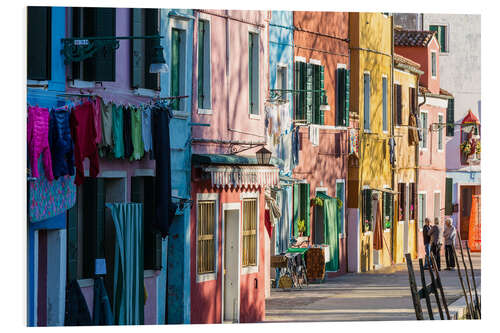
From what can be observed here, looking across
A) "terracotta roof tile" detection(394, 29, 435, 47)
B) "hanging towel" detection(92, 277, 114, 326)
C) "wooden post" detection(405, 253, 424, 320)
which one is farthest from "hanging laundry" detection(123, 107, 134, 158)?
"terracotta roof tile" detection(394, 29, 435, 47)

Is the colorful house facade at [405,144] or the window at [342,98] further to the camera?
the colorful house facade at [405,144]

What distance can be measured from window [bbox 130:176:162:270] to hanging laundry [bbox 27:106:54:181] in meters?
1.88

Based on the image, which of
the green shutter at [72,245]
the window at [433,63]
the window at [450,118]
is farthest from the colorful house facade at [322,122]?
the green shutter at [72,245]

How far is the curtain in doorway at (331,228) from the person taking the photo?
23984 millimetres

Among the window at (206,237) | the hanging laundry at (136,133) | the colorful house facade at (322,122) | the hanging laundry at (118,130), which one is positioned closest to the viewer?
the hanging laundry at (118,130)

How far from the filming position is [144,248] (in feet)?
55.7

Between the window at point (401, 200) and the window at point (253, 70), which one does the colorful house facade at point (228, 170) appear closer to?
the window at point (253, 70)

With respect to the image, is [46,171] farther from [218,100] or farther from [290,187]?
[290,187]

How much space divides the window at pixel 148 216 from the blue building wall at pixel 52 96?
151 centimetres

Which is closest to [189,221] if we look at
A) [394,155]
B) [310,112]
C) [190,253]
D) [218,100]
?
[190,253]

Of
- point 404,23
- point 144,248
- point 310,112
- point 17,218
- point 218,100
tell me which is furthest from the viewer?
point 404,23

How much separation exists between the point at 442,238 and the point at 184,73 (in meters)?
7.91

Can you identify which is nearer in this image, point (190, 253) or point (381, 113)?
point (190, 253)

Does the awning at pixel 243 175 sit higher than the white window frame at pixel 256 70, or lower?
lower
